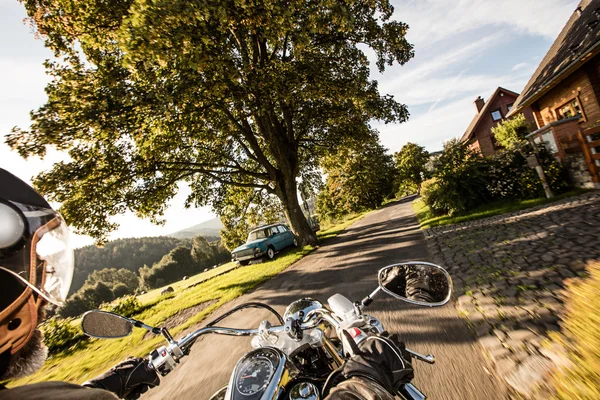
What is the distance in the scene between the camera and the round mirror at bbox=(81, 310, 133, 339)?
151 centimetres

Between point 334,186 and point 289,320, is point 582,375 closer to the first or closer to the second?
point 289,320

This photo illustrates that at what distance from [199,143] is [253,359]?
522 inches

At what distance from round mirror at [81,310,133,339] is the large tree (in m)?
6.00

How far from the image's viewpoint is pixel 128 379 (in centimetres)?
143

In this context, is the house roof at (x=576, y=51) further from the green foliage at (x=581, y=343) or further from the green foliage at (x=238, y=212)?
the green foliage at (x=238, y=212)

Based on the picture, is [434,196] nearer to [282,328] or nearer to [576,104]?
[576,104]

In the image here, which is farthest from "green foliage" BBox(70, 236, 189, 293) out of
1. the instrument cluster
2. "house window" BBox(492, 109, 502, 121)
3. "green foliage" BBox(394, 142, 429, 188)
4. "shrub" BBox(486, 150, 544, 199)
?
the instrument cluster

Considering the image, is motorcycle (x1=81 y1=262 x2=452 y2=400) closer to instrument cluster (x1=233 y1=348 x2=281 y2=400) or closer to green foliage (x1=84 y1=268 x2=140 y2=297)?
instrument cluster (x1=233 y1=348 x2=281 y2=400)

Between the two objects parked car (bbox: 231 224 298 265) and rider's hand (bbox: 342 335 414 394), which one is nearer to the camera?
rider's hand (bbox: 342 335 414 394)

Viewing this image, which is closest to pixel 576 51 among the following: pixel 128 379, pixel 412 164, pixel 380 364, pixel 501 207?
pixel 501 207

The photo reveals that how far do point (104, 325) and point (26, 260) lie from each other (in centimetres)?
60

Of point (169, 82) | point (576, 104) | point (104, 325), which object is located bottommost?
point (104, 325)

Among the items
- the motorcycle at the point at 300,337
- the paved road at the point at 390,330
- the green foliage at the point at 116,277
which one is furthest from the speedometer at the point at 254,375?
the green foliage at the point at 116,277

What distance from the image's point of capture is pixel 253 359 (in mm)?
1356
